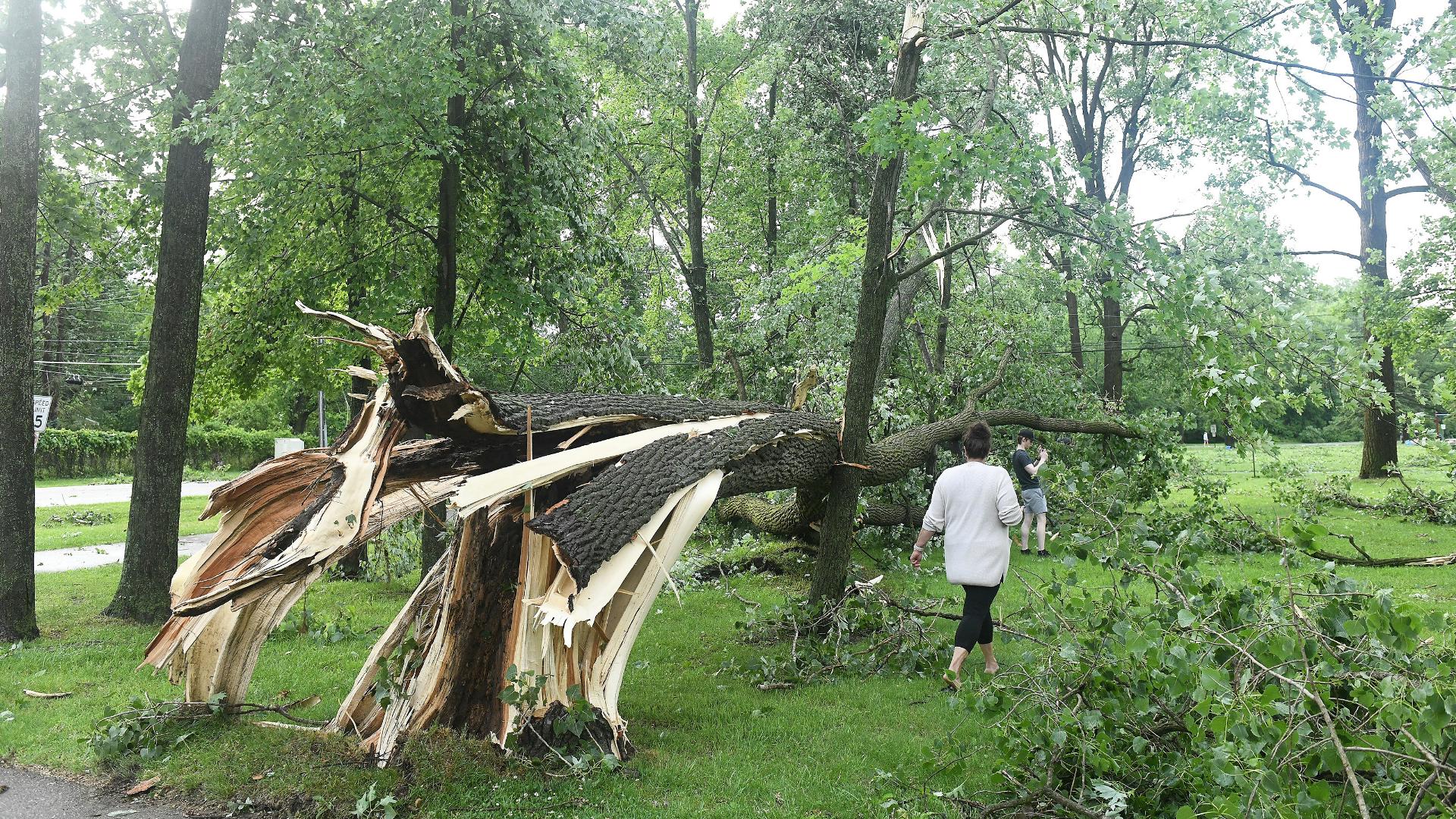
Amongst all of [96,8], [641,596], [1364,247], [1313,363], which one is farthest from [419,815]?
[1364,247]

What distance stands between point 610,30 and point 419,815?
25.4 feet

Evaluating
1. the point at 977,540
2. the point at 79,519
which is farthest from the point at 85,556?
the point at 977,540

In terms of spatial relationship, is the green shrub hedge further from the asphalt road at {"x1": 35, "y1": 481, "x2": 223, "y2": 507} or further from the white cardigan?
the white cardigan

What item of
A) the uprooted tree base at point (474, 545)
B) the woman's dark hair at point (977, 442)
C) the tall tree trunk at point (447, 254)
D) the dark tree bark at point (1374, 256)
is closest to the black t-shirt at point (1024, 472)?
the woman's dark hair at point (977, 442)

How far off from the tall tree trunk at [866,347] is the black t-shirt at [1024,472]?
11.9 feet

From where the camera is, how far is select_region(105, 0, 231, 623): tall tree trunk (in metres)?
7.77

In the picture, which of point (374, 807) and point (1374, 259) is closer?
point (374, 807)

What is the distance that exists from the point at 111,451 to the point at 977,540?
32.2m

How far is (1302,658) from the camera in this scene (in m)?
2.90

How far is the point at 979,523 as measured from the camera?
5.28 meters

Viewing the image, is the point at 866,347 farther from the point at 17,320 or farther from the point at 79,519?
the point at 79,519

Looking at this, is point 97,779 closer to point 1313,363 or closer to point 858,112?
point 1313,363

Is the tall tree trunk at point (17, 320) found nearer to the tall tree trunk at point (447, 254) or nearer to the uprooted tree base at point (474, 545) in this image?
the tall tree trunk at point (447, 254)

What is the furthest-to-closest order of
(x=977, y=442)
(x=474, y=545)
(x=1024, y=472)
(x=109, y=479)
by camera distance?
1. (x=109, y=479)
2. (x=1024, y=472)
3. (x=977, y=442)
4. (x=474, y=545)
